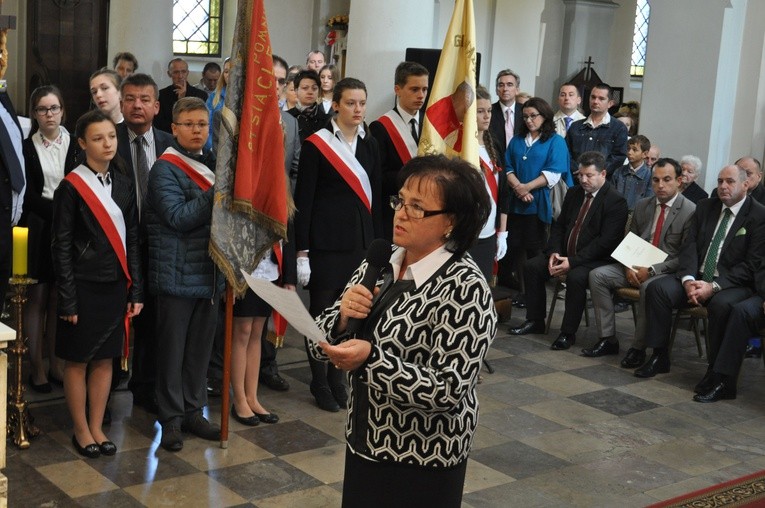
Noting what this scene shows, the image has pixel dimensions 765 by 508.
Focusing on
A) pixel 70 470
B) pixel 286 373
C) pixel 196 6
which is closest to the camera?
pixel 70 470

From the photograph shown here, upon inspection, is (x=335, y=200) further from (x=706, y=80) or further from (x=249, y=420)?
(x=706, y=80)

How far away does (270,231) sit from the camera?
16.5ft

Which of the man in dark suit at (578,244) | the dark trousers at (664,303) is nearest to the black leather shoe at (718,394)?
the dark trousers at (664,303)

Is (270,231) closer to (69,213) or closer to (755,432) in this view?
(69,213)

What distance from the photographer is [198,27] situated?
15.3m

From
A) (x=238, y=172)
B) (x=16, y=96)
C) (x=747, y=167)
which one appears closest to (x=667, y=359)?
(x=747, y=167)

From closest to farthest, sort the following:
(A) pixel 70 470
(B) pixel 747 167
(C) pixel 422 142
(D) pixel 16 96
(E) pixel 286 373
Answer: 1. (A) pixel 70 470
2. (C) pixel 422 142
3. (E) pixel 286 373
4. (B) pixel 747 167
5. (D) pixel 16 96

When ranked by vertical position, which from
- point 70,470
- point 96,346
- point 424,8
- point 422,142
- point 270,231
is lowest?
point 70,470

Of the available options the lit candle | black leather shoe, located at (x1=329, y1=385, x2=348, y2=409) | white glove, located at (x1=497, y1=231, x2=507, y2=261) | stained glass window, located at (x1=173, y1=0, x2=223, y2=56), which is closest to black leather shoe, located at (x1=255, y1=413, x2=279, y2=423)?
black leather shoe, located at (x1=329, y1=385, x2=348, y2=409)

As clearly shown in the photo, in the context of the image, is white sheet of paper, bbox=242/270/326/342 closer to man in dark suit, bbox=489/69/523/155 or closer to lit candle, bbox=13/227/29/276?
lit candle, bbox=13/227/29/276

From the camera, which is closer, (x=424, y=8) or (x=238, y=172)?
(x=238, y=172)

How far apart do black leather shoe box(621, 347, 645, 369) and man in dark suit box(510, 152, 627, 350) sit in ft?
1.65

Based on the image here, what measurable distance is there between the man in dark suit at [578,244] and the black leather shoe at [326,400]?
2355 mm

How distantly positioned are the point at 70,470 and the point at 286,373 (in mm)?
1946
